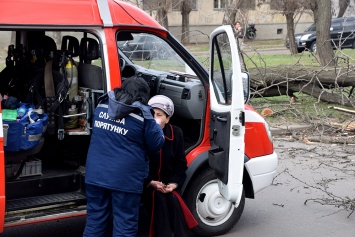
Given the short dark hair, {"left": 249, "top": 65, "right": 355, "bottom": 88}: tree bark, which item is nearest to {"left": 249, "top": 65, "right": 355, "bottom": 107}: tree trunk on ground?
{"left": 249, "top": 65, "right": 355, "bottom": 88}: tree bark

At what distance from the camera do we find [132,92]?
4660 millimetres

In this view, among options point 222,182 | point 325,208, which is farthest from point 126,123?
point 325,208

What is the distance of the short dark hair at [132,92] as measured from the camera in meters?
4.64

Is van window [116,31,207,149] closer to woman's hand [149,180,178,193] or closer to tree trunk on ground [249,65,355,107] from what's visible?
woman's hand [149,180,178,193]

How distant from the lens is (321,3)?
629 inches

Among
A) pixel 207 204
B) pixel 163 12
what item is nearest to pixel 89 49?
pixel 207 204

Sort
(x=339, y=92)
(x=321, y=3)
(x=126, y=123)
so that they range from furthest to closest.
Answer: (x=321, y=3)
(x=339, y=92)
(x=126, y=123)

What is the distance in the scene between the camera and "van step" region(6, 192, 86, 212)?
5.11 metres

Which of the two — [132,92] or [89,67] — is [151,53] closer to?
[89,67]

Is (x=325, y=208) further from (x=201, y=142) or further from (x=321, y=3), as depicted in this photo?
(x=321, y=3)

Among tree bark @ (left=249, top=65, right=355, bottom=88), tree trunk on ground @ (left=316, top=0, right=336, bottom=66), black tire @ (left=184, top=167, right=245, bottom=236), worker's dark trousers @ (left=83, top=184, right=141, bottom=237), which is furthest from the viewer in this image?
tree trunk on ground @ (left=316, top=0, right=336, bottom=66)

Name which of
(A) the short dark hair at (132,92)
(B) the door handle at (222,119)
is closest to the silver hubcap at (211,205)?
(B) the door handle at (222,119)

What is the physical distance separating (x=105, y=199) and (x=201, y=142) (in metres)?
1.23

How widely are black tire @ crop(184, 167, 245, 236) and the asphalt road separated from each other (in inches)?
7.9
